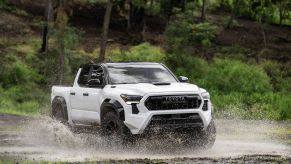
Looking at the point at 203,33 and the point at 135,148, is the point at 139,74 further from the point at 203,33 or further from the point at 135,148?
the point at 203,33

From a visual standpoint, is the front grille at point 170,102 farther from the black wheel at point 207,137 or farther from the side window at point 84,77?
the side window at point 84,77

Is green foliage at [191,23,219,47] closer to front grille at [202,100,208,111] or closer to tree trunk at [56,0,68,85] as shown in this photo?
tree trunk at [56,0,68,85]

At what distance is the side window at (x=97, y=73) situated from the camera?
1468cm

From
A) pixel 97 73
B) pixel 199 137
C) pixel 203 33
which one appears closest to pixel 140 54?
pixel 203 33

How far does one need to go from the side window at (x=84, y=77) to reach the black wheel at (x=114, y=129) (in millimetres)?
1786

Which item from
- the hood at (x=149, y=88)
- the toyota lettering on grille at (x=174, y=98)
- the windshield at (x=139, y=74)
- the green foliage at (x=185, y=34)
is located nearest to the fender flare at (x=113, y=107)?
the hood at (x=149, y=88)

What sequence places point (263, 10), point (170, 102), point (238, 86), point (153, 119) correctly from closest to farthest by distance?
point (153, 119), point (170, 102), point (238, 86), point (263, 10)

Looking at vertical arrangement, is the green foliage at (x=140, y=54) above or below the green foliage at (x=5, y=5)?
below

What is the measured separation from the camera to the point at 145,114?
12.9m

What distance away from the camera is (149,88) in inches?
521

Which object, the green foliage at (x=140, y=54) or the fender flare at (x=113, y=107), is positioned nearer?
the fender flare at (x=113, y=107)

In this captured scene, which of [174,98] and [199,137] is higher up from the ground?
[174,98]

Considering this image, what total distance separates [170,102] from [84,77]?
3.19 m

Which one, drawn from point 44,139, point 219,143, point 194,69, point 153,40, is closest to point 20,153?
point 44,139
